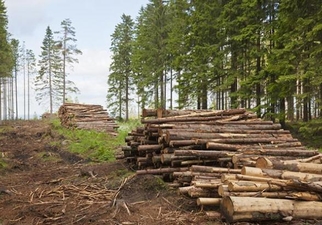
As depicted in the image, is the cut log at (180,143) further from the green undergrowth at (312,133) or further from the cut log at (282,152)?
the green undergrowth at (312,133)

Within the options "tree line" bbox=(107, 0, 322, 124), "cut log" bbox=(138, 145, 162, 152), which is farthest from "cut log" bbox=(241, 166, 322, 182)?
"tree line" bbox=(107, 0, 322, 124)

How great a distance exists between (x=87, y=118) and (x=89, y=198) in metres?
14.4

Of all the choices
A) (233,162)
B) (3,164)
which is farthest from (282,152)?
(3,164)

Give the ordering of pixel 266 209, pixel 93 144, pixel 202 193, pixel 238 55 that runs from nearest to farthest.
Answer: pixel 266 209 → pixel 202 193 → pixel 93 144 → pixel 238 55

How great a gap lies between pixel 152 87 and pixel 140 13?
1304cm

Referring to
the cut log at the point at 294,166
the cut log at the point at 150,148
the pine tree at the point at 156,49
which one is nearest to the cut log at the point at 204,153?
the cut log at the point at 294,166

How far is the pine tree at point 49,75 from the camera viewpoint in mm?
46969

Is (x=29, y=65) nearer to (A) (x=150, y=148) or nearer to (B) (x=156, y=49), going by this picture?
(B) (x=156, y=49)

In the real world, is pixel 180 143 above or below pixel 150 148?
above

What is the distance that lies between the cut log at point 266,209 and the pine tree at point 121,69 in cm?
2991

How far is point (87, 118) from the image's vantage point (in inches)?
830

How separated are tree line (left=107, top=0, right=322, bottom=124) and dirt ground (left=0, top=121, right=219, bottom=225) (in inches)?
322

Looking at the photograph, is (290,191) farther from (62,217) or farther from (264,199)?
(62,217)

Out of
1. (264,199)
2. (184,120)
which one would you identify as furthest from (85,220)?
(184,120)
